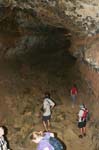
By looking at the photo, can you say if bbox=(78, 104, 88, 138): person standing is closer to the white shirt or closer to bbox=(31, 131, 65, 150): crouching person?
the white shirt

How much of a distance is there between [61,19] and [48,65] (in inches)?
98.3

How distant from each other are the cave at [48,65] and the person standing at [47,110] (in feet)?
0.85

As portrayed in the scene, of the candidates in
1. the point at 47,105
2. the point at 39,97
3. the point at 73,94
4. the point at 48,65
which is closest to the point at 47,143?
the point at 47,105

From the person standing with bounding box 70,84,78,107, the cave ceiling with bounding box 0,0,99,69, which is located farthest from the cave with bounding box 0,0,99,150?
the person standing with bounding box 70,84,78,107

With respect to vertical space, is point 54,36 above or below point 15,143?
above

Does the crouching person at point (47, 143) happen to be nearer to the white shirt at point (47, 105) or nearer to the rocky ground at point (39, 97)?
the rocky ground at point (39, 97)

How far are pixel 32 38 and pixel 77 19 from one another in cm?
286

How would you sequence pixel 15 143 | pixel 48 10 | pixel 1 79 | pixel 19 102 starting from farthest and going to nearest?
pixel 48 10
pixel 1 79
pixel 19 102
pixel 15 143

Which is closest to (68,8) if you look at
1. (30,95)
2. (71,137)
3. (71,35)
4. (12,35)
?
(71,35)

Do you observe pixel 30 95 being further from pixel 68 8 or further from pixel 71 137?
pixel 68 8

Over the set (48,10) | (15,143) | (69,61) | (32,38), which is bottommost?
(15,143)

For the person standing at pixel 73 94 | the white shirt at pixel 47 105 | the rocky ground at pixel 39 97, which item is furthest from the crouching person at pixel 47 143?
the person standing at pixel 73 94

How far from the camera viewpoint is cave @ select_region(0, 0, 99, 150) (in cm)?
1539

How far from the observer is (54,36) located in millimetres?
19922
